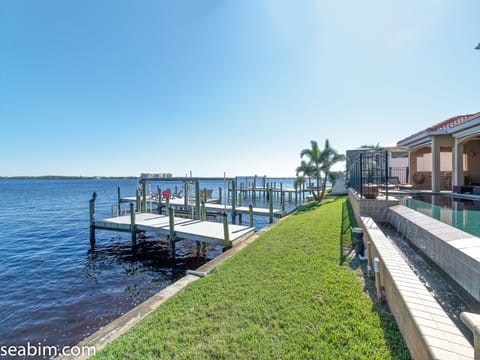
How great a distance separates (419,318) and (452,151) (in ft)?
45.6

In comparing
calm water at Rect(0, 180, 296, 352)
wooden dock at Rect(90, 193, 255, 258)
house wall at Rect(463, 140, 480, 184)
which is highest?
house wall at Rect(463, 140, 480, 184)

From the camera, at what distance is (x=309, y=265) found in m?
5.08

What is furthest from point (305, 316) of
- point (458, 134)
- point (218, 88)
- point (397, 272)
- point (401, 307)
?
point (218, 88)

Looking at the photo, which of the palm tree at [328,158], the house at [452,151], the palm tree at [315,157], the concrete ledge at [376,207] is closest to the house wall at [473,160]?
the house at [452,151]

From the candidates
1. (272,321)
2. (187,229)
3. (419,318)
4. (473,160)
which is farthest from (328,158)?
(419,318)

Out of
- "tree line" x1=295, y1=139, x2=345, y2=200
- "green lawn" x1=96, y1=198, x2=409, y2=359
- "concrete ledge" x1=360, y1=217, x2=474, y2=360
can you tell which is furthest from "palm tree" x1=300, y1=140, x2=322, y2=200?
"concrete ledge" x1=360, y1=217, x2=474, y2=360

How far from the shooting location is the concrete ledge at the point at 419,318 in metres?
1.90

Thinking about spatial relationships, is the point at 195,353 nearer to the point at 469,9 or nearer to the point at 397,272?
the point at 397,272

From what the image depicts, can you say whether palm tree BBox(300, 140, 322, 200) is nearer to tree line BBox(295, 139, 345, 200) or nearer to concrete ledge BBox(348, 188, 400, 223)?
tree line BBox(295, 139, 345, 200)

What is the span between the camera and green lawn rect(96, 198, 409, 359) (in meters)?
2.74

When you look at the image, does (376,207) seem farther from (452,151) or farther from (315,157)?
(315,157)

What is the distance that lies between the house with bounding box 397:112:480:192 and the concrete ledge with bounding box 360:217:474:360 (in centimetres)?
893

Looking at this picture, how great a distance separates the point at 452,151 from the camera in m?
12.1

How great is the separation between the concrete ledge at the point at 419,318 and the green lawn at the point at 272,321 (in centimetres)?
27
